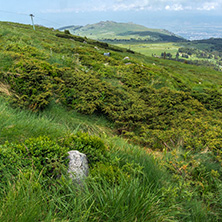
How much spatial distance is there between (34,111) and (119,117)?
2934 millimetres

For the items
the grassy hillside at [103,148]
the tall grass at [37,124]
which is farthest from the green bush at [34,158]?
the tall grass at [37,124]

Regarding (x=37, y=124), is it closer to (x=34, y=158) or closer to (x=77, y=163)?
(x=34, y=158)

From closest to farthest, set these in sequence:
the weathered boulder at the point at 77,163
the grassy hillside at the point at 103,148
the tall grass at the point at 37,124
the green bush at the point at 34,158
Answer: the grassy hillside at the point at 103,148 → the green bush at the point at 34,158 → the weathered boulder at the point at 77,163 → the tall grass at the point at 37,124

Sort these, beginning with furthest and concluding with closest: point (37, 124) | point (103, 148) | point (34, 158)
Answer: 1. point (37, 124)
2. point (103, 148)
3. point (34, 158)

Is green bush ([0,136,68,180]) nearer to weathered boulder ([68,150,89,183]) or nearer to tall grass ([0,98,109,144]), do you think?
weathered boulder ([68,150,89,183])

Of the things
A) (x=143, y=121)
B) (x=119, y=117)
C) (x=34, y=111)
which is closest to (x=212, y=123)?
(x=143, y=121)

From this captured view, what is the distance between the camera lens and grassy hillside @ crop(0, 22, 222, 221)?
2260mm

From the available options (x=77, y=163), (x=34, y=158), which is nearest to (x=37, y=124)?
(x=34, y=158)

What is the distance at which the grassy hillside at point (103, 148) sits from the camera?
226cm

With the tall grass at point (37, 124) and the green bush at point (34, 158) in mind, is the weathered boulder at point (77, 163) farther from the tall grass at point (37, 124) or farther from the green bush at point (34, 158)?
the tall grass at point (37, 124)

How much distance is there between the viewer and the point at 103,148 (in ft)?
12.5

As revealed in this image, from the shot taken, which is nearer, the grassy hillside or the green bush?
the grassy hillside

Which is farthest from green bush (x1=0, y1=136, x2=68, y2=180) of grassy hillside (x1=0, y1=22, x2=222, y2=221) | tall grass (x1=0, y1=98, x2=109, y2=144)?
tall grass (x1=0, y1=98, x2=109, y2=144)

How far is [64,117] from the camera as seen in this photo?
5.71 m
